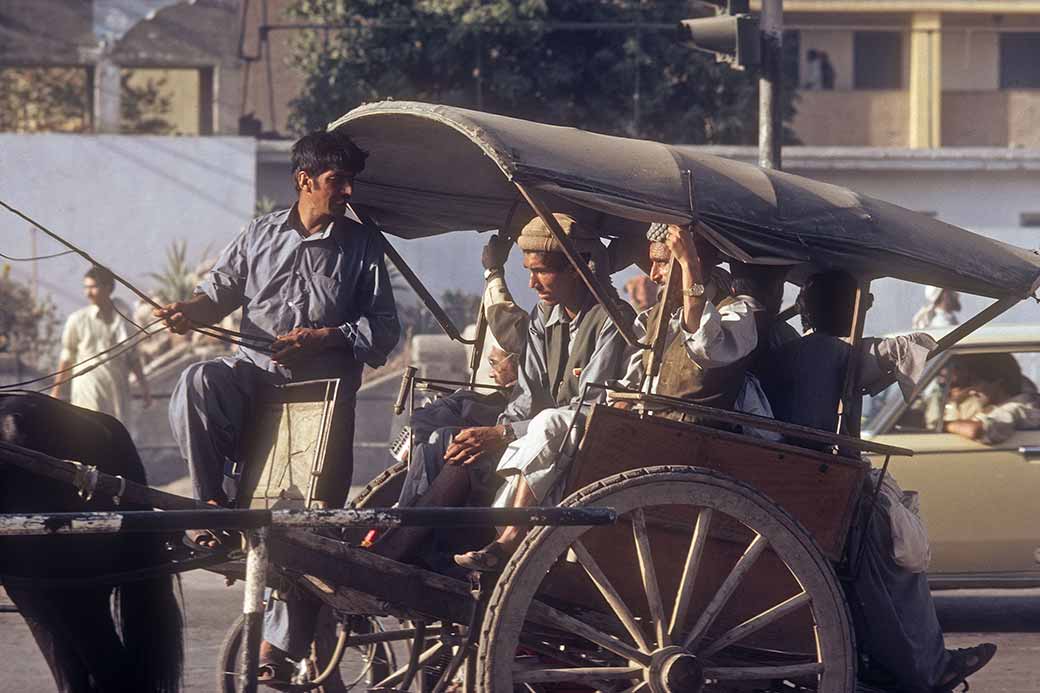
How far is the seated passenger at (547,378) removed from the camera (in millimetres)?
4293

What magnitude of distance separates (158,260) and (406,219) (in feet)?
41.0

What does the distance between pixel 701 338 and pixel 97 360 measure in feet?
23.0

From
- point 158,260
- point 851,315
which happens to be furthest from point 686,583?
point 158,260

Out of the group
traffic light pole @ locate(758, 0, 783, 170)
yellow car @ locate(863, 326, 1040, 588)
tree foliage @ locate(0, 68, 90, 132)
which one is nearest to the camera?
yellow car @ locate(863, 326, 1040, 588)

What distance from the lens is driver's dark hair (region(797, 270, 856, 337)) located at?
16.0 feet

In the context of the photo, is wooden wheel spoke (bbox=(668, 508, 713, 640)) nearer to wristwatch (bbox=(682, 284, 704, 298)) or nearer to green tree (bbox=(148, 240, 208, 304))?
wristwatch (bbox=(682, 284, 704, 298))

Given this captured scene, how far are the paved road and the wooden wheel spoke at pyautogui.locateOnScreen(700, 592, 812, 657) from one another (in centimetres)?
211

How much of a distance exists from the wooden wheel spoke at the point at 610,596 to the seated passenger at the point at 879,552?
0.88m

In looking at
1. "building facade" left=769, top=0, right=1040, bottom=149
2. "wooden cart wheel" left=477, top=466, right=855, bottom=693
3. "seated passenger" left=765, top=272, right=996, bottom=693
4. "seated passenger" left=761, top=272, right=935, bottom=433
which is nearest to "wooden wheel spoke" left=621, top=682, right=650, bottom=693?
"wooden cart wheel" left=477, top=466, right=855, bottom=693

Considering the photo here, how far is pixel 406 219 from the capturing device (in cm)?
569

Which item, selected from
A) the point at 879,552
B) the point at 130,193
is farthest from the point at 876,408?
the point at 130,193

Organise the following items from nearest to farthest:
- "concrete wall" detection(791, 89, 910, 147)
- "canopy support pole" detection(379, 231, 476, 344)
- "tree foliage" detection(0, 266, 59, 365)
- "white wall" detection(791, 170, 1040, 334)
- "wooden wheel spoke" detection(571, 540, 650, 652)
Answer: "wooden wheel spoke" detection(571, 540, 650, 652) < "canopy support pole" detection(379, 231, 476, 344) < "tree foliage" detection(0, 266, 59, 365) < "white wall" detection(791, 170, 1040, 334) < "concrete wall" detection(791, 89, 910, 147)

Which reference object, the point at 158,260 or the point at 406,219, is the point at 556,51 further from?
the point at 406,219

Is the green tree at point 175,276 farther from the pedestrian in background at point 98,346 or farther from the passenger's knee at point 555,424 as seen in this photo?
the passenger's knee at point 555,424
